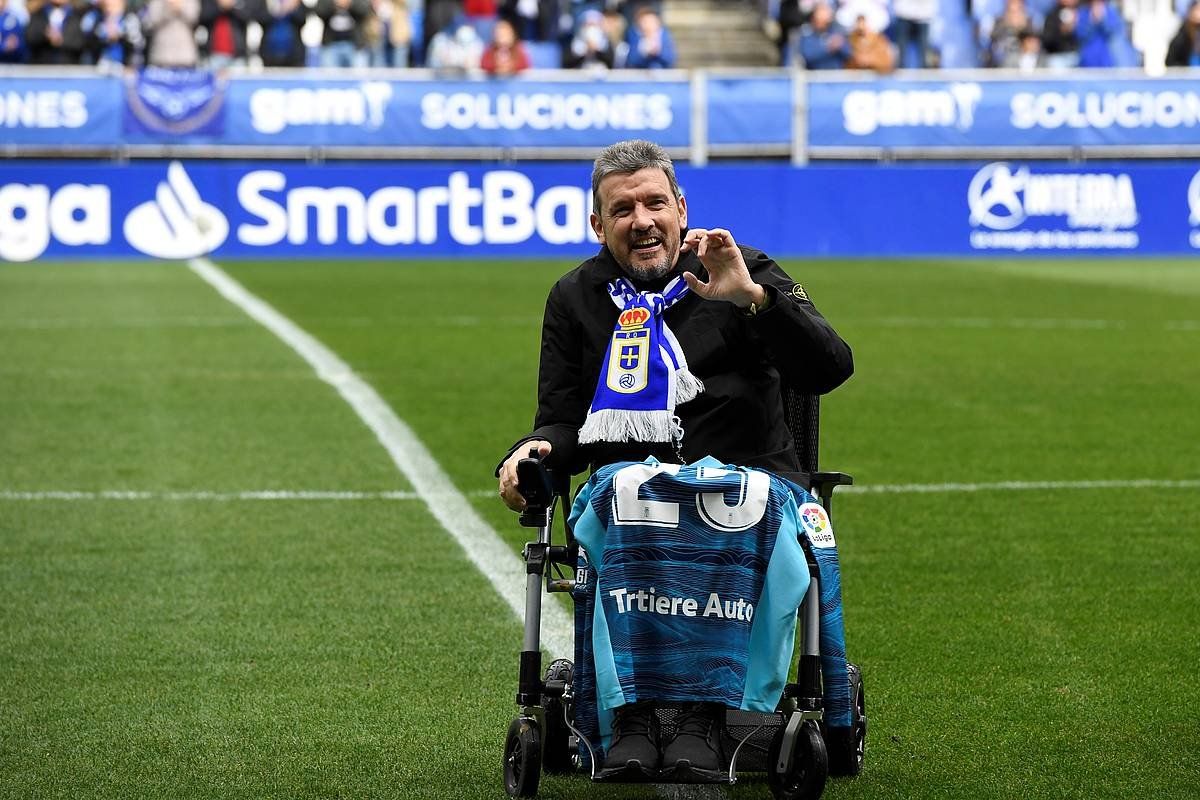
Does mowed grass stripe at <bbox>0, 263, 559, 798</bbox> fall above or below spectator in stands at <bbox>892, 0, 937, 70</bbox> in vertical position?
below

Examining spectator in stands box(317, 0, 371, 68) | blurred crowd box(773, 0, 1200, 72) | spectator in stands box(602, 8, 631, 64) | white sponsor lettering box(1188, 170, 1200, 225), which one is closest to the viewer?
white sponsor lettering box(1188, 170, 1200, 225)

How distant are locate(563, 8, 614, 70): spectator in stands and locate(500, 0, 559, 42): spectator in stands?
1203 millimetres

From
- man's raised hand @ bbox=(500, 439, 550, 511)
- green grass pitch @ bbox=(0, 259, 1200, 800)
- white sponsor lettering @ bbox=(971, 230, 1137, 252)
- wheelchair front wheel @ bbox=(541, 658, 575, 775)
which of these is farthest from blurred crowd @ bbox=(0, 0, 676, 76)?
man's raised hand @ bbox=(500, 439, 550, 511)

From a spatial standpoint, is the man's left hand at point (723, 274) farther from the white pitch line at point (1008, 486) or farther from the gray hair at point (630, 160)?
the white pitch line at point (1008, 486)

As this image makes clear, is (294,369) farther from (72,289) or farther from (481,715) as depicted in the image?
(481,715)

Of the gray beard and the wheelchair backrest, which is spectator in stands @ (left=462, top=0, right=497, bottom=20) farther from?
the gray beard

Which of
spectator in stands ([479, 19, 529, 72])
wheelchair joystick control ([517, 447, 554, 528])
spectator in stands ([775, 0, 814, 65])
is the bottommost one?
wheelchair joystick control ([517, 447, 554, 528])

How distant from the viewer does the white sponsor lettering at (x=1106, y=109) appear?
28969mm

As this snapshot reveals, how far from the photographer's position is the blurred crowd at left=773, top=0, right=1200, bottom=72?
31.0m

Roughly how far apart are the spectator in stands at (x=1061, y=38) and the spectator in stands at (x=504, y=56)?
8.42 m

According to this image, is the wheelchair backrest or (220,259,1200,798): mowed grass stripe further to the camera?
(220,259,1200,798): mowed grass stripe

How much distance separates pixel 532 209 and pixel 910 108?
581 cm

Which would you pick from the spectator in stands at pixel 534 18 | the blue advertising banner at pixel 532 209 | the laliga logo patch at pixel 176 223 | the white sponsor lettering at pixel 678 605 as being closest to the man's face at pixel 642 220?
the white sponsor lettering at pixel 678 605

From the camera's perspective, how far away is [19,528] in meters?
8.58
